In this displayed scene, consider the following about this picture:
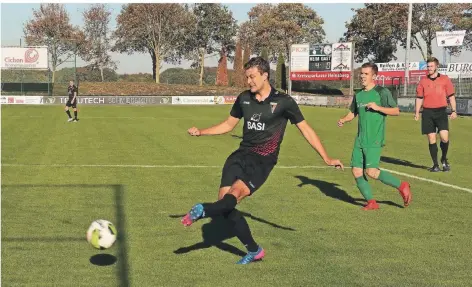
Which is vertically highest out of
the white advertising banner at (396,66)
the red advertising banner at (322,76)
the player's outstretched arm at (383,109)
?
the white advertising banner at (396,66)

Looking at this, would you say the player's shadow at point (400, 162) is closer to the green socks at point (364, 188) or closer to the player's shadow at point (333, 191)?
the player's shadow at point (333, 191)

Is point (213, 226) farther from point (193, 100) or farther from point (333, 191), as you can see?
point (193, 100)

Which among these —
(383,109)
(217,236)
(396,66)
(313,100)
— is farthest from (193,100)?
(217,236)

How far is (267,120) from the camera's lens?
5.74 m

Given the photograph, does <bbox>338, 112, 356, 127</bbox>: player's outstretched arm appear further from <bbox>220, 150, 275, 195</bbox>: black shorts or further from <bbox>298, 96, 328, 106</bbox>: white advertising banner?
<bbox>298, 96, 328, 106</bbox>: white advertising banner

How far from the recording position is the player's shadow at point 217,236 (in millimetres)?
5895

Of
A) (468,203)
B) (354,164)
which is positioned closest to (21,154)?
(354,164)

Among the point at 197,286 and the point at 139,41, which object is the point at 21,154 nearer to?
the point at 197,286

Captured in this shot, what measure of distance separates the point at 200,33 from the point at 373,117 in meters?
74.6

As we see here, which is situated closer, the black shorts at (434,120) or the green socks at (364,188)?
the green socks at (364,188)

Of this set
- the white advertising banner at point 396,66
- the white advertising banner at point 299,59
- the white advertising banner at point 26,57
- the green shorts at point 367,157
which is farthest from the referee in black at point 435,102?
the white advertising banner at point 396,66

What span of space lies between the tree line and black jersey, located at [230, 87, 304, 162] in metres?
64.4

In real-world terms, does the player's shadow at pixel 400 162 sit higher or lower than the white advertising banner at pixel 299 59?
lower

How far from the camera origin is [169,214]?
7617 millimetres
